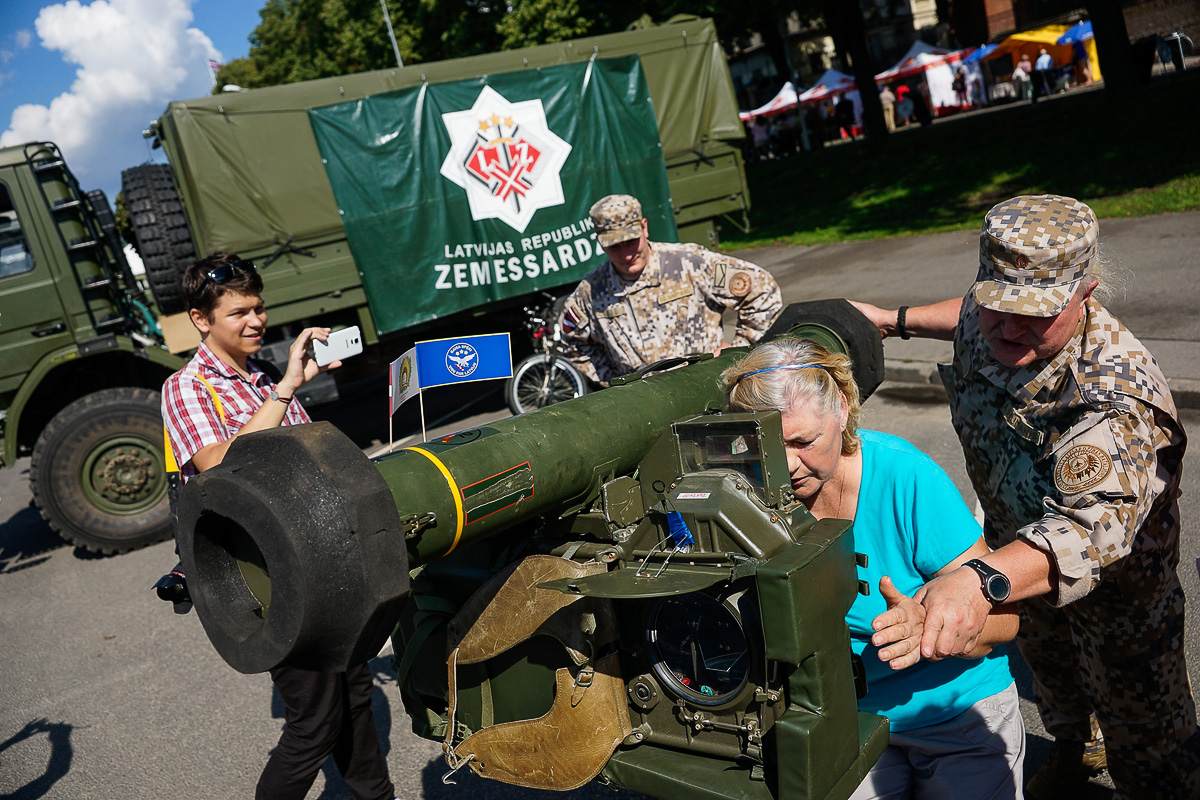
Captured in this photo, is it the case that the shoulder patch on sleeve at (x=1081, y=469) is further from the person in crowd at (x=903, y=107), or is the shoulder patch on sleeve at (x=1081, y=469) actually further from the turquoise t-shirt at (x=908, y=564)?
the person in crowd at (x=903, y=107)

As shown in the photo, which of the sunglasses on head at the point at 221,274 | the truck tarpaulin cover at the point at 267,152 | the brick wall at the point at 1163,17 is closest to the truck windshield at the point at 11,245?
the truck tarpaulin cover at the point at 267,152

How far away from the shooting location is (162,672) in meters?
5.14

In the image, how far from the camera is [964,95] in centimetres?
3312

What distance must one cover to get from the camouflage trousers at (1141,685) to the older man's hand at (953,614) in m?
0.69

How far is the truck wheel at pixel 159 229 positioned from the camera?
25.2ft

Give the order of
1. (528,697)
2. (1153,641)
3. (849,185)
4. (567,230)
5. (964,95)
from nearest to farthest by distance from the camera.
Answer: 1. (528,697)
2. (1153,641)
3. (567,230)
4. (849,185)
5. (964,95)

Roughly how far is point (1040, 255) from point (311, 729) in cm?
246

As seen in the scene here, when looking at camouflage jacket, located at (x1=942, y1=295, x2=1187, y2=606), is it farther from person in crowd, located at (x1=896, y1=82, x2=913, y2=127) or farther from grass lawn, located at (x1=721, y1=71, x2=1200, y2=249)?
person in crowd, located at (x1=896, y1=82, x2=913, y2=127)

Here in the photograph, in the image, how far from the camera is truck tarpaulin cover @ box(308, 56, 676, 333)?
8.13m

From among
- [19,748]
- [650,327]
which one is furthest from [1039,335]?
[19,748]

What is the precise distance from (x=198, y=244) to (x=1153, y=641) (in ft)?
25.0

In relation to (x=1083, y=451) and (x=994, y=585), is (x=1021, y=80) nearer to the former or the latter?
(x=1083, y=451)

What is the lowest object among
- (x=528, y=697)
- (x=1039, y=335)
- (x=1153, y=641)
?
(x=1153, y=641)

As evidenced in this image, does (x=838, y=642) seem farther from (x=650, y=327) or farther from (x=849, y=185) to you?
(x=849, y=185)
